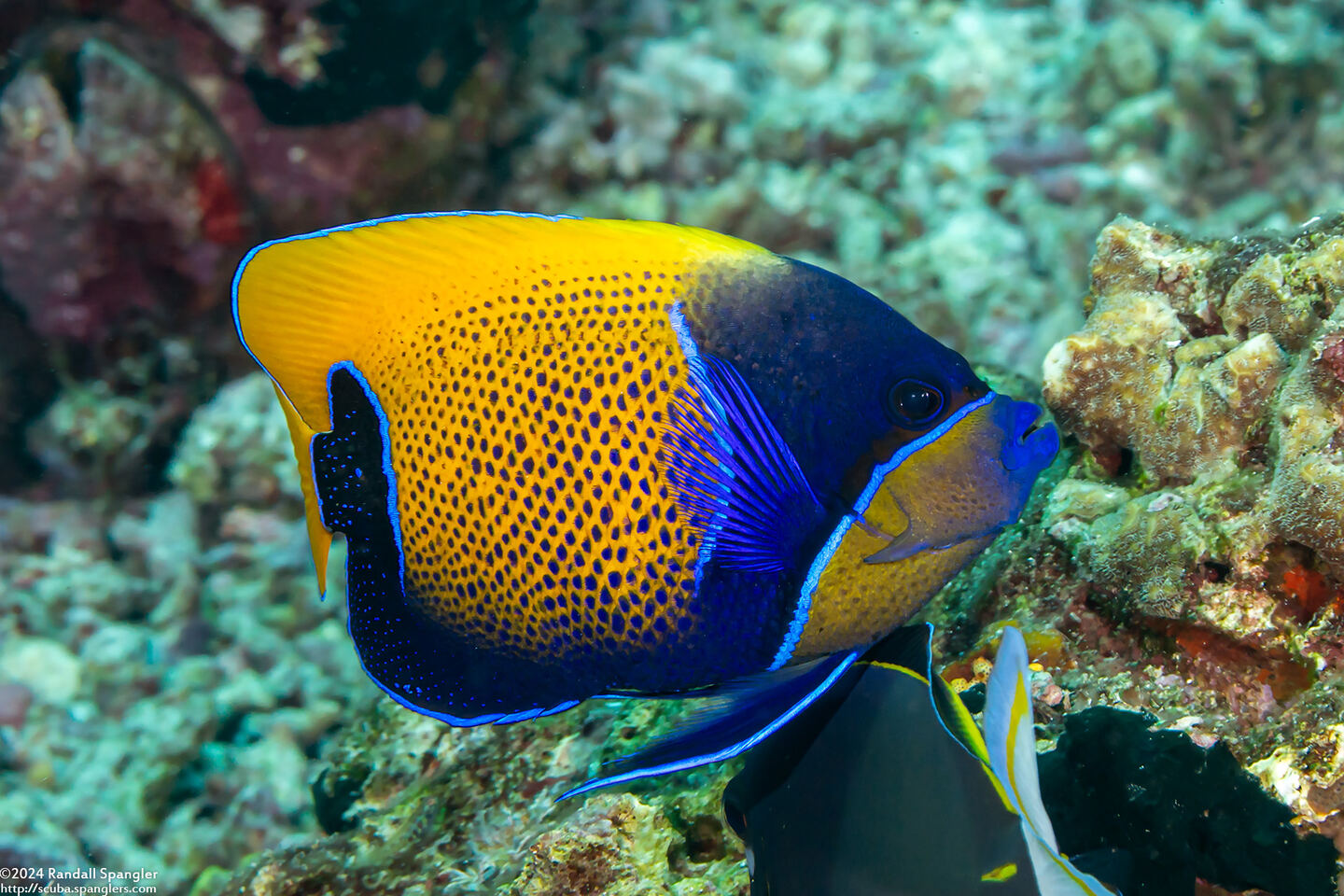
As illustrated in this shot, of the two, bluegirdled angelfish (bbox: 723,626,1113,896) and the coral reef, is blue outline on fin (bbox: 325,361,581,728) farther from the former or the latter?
the coral reef

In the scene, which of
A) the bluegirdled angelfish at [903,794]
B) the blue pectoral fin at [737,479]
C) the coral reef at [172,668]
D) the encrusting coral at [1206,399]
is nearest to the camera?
the bluegirdled angelfish at [903,794]

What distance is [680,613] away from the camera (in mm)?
1114

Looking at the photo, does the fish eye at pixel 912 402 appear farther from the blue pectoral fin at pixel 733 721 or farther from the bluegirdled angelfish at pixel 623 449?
the blue pectoral fin at pixel 733 721

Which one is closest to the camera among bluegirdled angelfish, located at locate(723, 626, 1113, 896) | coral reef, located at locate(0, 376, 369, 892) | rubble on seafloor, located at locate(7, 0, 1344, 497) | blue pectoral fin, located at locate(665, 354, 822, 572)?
bluegirdled angelfish, located at locate(723, 626, 1113, 896)

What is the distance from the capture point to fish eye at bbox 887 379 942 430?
1104 mm

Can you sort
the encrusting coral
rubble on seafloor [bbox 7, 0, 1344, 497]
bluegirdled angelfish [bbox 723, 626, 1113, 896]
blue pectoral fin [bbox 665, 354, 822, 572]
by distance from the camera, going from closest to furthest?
bluegirdled angelfish [bbox 723, 626, 1113, 896]
blue pectoral fin [bbox 665, 354, 822, 572]
the encrusting coral
rubble on seafloor [bbox 7, 0, 1344, 497]

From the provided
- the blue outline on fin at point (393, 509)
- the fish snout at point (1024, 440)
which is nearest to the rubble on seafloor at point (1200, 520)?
the fish snout at point (1024, 440)

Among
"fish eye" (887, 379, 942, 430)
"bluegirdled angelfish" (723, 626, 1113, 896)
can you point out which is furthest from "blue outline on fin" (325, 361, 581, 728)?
"fish eye" (887, 379, 942, 430)

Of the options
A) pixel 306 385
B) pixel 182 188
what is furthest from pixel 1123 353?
pixel 182 188

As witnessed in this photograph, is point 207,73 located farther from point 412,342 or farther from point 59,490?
point 412,342

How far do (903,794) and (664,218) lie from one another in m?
3.61

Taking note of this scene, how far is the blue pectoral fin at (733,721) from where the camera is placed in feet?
3.23

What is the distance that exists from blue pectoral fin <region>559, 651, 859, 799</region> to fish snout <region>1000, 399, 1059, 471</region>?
33 cm

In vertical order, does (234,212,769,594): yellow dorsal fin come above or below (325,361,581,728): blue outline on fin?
above
